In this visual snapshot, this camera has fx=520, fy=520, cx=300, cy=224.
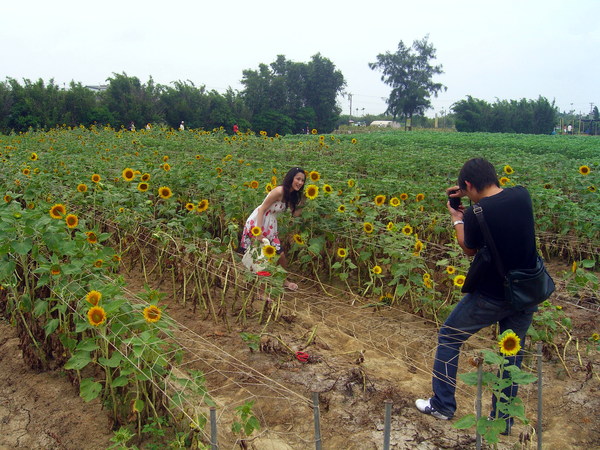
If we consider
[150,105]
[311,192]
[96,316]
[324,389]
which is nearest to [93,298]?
[96,316]

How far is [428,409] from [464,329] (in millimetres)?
466

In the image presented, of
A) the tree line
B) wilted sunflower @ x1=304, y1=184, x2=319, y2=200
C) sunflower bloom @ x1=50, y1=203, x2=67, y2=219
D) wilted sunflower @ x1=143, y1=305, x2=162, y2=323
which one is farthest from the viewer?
the tree line

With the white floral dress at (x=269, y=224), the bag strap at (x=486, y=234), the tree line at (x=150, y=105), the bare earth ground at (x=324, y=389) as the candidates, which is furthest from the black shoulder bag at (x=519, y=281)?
the tree line at (x=150, y=105)

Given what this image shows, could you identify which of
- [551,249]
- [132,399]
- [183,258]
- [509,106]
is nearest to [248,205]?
[183,258]

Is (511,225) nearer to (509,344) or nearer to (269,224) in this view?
(509,344)

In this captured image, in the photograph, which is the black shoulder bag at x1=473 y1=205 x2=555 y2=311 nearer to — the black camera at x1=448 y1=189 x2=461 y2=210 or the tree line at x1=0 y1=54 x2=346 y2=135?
the black camera at x1=448 y1=189 x2=461 y2=210

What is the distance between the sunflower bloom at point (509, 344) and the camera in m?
2.11

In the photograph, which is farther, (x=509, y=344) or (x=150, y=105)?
(x=150, y=105)

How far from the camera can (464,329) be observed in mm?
2639

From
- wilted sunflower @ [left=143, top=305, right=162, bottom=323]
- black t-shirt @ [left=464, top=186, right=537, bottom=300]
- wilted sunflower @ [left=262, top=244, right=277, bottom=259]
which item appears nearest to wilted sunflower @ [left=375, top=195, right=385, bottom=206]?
wilted sunflower @ [left=262, top=244, right=277, bottom=259]

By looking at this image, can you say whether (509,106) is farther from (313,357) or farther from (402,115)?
(313,357)

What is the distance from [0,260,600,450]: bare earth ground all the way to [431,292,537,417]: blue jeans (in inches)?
6.4

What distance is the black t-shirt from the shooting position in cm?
238

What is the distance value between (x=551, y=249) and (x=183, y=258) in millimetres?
4090
